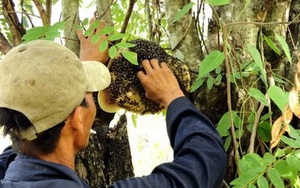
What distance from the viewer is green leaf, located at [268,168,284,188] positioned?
122 centimetres

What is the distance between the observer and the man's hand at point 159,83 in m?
1.55

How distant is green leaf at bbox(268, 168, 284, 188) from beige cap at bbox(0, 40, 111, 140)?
0.52 m

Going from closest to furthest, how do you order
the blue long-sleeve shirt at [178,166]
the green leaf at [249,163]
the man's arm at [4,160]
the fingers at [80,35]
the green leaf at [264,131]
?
the blue long-sleeve shirt at [178,166], the green leaf at [249,163], the man's arm at [4,160], the green leaf at [264,131], the fingers at [80,35]

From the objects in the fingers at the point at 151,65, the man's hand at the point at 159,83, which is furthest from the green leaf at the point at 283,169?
the fingers at the point at 151,65

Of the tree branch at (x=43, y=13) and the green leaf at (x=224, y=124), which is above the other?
the tree branch at (x=43, y=13)

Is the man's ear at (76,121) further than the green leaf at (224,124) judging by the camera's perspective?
No

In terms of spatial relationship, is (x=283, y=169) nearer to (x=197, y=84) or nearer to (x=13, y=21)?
(x=197, y=84)

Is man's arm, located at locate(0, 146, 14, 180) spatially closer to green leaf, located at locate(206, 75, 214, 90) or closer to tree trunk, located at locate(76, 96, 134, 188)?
tree trunk, located at locate(76, 96, 134, 188)

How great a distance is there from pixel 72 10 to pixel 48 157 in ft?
2.37

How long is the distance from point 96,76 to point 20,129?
0.28 m

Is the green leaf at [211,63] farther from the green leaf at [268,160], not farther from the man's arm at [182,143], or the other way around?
the green leaf at [268,160]

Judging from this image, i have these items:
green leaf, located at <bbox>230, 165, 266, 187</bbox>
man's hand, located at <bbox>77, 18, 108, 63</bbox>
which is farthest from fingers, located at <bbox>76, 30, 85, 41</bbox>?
green leaf, located at <bbox>230, 165, 266, 187</bbox>

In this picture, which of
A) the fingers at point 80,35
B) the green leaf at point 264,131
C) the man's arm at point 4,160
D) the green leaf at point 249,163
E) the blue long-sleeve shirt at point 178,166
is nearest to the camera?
the blue long-sleeve shirt at point 178,166

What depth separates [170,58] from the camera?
1.66 metres
